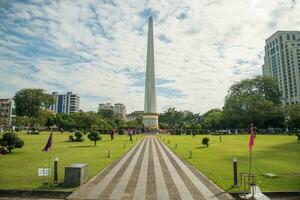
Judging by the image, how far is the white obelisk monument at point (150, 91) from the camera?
92.1 m

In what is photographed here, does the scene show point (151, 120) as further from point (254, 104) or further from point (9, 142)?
A: point (9, 142)

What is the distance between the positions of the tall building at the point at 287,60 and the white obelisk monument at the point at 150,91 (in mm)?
54935

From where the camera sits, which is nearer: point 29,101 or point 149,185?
point 149,185

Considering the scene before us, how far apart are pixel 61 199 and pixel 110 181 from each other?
2.86 meters

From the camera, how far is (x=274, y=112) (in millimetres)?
75688

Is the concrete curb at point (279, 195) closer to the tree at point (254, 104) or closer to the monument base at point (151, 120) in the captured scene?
the tree at point (254, 104)

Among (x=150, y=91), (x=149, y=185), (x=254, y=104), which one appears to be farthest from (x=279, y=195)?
(x=150, y=91)

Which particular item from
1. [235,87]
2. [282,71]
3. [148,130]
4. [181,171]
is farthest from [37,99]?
[282,71]

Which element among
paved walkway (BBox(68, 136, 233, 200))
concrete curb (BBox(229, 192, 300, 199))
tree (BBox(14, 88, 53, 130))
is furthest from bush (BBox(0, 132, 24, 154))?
tree (BBox(14, 88, 53, 130))

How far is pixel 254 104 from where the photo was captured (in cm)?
7731

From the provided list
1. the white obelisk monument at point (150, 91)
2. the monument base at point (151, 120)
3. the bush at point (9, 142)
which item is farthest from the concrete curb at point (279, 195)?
the monument base at point (151, 120)

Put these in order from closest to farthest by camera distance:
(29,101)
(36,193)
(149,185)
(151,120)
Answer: (36,193) < (149,185) < (29,101) < (151,120)

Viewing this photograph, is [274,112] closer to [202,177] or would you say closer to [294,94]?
[294,94]

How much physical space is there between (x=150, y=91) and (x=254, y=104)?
34903 millimetres
